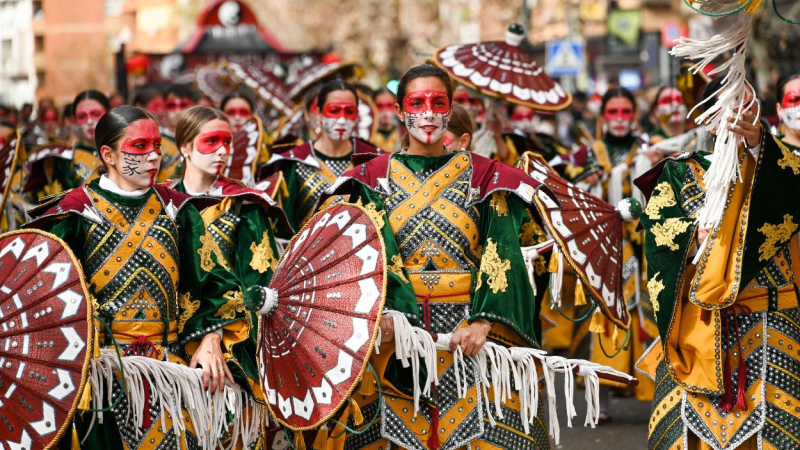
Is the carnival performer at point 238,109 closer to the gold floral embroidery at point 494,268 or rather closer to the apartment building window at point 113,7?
the gold floral embroidery at point 494,268

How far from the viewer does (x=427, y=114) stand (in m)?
5.71

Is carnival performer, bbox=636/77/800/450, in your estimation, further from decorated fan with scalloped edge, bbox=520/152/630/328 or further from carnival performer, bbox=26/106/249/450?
carnival performer, bbox=26/106/249/450

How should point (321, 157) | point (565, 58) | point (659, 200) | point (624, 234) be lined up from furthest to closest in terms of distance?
point (565, 58) → point (624, 234) → point (321, 157) → point (659, 200)

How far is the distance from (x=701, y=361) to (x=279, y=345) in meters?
1.80

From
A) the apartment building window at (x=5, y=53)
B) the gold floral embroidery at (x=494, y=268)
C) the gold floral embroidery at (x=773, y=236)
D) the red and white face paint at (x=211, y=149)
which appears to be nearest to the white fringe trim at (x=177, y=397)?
the gold floral embroidery at (x=494, y=268)

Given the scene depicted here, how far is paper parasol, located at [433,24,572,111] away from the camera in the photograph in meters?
8.52

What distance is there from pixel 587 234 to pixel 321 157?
2634mm

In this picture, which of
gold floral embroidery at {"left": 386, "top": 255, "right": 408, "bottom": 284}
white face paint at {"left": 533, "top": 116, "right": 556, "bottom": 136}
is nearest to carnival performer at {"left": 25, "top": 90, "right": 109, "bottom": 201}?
gold floral embroidery at {"left": 386, "top": 255, "right": 408, "bottom": 284}

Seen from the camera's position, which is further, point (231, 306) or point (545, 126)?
point (545, 126)

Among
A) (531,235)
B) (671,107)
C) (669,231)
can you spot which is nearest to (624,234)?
(671,107)

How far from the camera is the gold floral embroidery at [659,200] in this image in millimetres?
5934

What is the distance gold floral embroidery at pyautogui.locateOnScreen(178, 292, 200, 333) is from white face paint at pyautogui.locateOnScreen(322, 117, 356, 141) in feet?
8.24

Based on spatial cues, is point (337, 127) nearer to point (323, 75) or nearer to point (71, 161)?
point (71, 161)

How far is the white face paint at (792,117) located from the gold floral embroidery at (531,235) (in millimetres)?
1311
